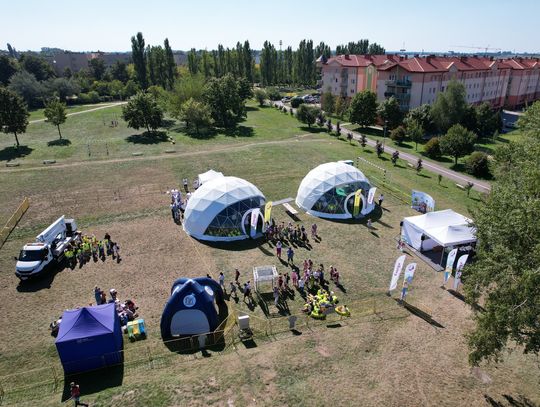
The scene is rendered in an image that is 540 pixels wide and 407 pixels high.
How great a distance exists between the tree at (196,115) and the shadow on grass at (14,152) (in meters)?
21.6

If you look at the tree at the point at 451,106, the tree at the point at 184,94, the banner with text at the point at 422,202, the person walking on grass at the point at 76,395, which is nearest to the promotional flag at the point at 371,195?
the banner with text at the point at 422,202

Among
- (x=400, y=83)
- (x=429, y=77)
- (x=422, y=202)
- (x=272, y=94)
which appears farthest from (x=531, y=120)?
(x=272, y=94)

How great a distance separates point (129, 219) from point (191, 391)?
742 inches

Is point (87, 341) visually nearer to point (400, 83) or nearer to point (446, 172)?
point (446, 172)

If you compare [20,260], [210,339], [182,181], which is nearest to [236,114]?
[182,181]

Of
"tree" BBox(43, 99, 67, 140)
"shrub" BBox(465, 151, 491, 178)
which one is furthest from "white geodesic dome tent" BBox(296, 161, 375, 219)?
"tree" BBox(43, 99, 67, 140)

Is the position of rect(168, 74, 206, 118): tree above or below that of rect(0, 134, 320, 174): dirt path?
above

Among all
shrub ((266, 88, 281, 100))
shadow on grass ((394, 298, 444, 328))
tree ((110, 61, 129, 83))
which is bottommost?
shadow on grass ((394, 298, 444, 328))

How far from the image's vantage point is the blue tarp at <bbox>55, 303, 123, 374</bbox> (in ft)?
48.9

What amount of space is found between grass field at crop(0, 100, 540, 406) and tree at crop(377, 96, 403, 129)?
74.9 feet

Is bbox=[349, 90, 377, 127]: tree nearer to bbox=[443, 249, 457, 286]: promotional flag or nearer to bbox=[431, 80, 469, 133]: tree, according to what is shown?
bbox=[431, 80, 469, 133]: tree

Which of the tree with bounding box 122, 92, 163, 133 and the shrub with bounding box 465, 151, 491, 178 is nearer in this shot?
the shrub with bounding box 465, 151, 491, 178

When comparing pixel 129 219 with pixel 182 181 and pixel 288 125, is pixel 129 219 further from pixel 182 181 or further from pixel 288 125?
pixel 288 125

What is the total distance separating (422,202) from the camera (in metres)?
31.0
